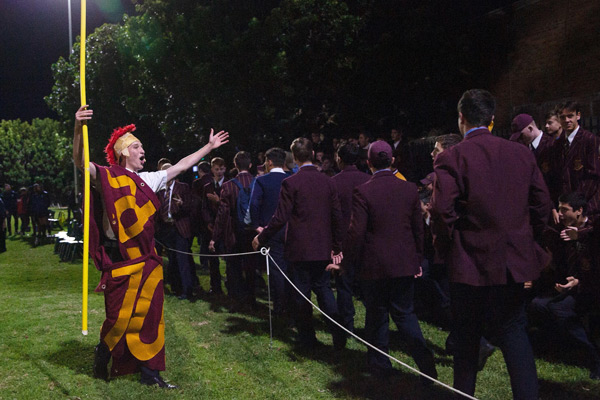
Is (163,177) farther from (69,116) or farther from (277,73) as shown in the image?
(69,116)

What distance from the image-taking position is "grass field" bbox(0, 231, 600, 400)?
16.7 ft

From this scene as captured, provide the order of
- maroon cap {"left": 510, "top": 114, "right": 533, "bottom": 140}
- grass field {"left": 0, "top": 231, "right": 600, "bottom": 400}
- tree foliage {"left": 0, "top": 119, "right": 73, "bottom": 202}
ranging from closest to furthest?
grass field {"left": 0, "top": 231, "right": 600, "bottom": 400} < maroon cap {"left": 510, "top": 114, "right": 533, "bottom": 140} < tree foliage {"left": 0, "top": 119, "right": 73, "bottom": 202}

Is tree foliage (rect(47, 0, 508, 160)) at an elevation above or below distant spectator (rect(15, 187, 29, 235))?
above

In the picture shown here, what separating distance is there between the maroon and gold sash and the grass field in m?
0.35

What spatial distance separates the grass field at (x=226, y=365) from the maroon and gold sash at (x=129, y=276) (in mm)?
348

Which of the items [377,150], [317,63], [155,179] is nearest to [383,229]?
[377,150]

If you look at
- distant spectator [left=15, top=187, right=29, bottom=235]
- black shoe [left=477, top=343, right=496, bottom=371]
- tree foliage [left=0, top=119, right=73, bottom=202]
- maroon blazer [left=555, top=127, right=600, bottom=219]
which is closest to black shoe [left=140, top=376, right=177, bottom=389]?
black shoe [left=477, top=343, right=496, bottom=371]

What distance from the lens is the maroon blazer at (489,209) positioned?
11.7 feet

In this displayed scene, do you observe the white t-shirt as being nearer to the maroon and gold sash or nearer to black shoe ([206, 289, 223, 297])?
the maroon and gold sash

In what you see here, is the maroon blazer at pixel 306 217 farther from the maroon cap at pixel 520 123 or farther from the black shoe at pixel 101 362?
the maroon cap at pixel 520 123

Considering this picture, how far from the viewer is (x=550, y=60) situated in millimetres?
17266

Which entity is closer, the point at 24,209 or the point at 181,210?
the point at 181,210

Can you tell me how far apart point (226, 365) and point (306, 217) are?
68.1 inches

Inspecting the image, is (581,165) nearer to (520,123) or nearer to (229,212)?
(520,123)
